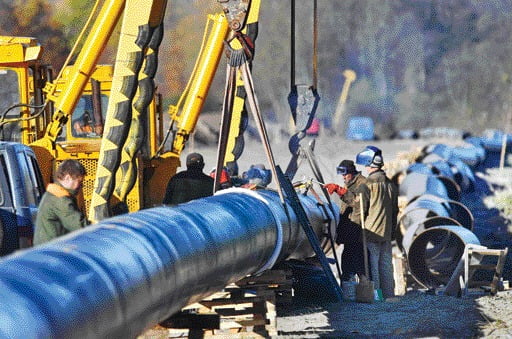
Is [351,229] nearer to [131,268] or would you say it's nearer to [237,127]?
[237,127]

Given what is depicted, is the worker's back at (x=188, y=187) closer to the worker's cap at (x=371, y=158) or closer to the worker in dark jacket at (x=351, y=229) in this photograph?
the worker in dark jacket at (x=351, y=229)

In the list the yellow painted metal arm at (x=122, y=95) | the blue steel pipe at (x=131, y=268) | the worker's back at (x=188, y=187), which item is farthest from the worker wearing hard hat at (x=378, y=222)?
the blue steel pipe at (x=131, y=268)

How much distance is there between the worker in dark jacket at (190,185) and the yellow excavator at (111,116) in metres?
1.45

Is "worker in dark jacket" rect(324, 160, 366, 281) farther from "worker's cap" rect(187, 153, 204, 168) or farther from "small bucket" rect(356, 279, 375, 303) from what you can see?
"worker's cap" rect(187, 153, 204, 168)

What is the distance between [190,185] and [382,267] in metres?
2.47

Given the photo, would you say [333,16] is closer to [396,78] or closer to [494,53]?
[396,78]

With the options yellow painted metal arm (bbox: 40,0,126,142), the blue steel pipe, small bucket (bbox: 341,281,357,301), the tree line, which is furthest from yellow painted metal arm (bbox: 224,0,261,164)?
the tree line

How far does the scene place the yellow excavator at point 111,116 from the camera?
49.3 feet

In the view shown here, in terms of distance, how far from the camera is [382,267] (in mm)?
14086

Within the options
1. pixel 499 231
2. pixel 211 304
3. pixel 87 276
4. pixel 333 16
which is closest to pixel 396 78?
pixel 333 16

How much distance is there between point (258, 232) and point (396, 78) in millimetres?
54924

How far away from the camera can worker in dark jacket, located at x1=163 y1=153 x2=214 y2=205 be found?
1320 cm

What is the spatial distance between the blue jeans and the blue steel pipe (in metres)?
4.00

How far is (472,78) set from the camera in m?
68.8
